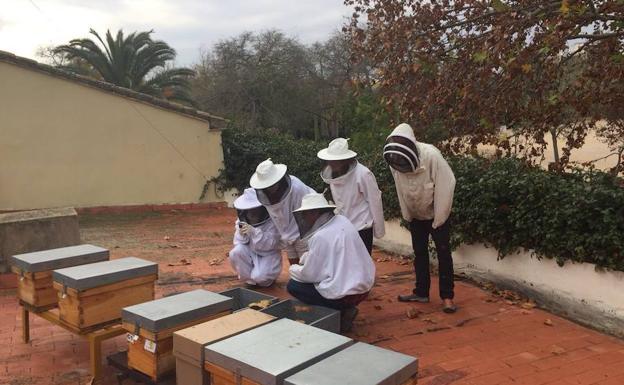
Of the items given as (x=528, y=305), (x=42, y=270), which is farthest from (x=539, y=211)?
(x=42, y=270)

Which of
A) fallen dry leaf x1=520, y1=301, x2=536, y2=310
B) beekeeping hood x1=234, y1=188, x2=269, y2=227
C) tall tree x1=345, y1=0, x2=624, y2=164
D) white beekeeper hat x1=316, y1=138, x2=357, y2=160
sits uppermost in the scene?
tall tree x1=345, y1=0, x2=624, y2=164

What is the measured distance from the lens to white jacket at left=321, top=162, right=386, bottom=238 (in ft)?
18.7

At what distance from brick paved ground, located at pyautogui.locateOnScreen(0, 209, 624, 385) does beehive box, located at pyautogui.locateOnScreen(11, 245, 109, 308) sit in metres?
0.48

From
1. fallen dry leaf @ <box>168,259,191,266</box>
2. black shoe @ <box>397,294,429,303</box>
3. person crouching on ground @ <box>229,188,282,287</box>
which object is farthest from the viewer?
fallen dry leaf @ <box>168,259,191,266</box>

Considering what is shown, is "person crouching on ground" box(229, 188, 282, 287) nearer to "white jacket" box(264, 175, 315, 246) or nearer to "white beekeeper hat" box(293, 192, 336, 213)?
"white jacket" box(264, 175, 315, 246)

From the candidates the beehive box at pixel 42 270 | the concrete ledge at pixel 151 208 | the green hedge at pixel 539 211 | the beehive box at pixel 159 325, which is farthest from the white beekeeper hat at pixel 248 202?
the concrete ledge at pixel 151 208

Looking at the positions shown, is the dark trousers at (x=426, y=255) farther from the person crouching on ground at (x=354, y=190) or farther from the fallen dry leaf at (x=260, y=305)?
the fallen dry leaf at (x=260, y=305)

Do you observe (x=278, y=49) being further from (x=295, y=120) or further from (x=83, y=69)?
(x=83, y=69)

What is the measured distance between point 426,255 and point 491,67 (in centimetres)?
208

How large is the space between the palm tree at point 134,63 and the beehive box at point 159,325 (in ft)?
64.5

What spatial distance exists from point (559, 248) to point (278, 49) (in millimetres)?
23745

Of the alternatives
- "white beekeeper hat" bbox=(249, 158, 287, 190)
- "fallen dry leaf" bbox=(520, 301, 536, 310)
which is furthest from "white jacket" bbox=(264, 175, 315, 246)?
"fallen dry leaf" bbox=(520, 301, 536, 310)

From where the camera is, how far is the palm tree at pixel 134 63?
843 inches

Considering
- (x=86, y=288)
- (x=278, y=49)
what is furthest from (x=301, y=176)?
(x=278, y=49)
